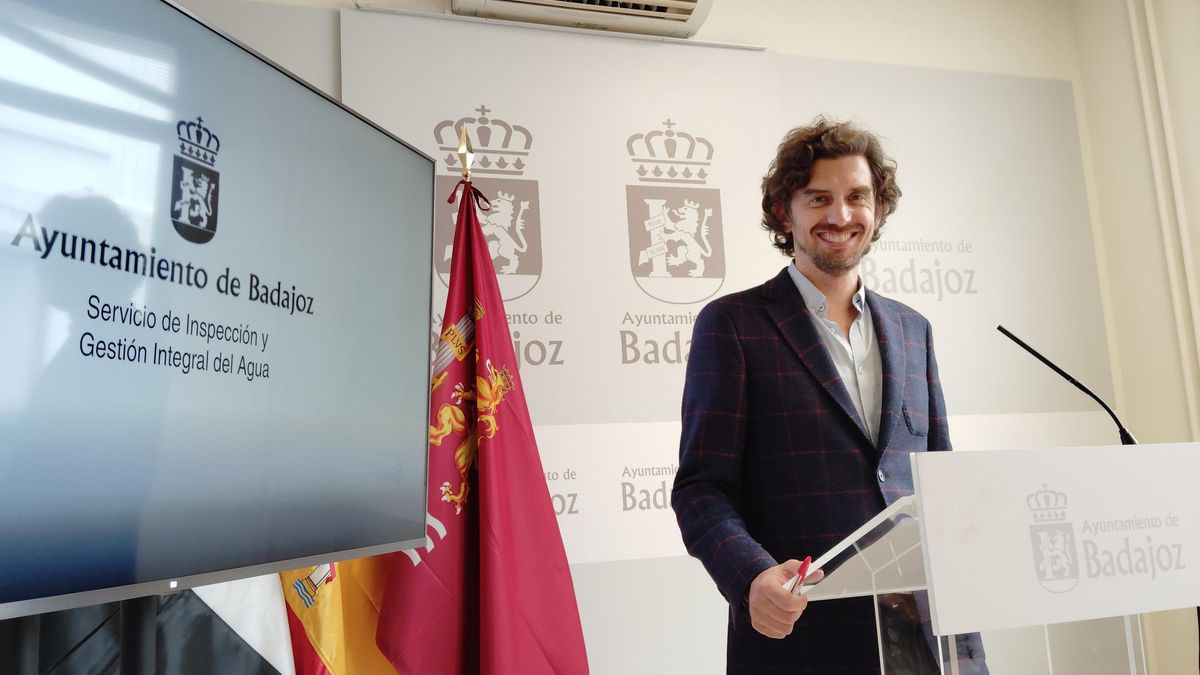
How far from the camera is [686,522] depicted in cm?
159

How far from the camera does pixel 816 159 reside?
1900mm

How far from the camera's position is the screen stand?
3.72 ft

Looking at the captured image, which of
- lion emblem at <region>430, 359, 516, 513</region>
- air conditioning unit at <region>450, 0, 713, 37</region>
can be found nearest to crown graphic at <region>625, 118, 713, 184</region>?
air conditioning unit at <region>450, 0, 713, 37</region>

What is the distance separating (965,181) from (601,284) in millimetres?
1533

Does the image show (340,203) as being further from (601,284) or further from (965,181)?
(965,181)

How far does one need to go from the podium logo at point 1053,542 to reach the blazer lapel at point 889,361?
62 cm

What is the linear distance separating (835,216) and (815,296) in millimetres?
170

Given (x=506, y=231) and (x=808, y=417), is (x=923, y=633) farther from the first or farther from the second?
(x=506, y=231)

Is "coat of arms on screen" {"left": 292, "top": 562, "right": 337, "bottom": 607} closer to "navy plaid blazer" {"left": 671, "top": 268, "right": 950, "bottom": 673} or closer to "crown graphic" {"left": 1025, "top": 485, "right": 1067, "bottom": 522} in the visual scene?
"navy plaid blazer" {"left": 671, "top": 268, "right": 950, "bottom": 673}

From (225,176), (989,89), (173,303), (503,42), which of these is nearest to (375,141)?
(225,176)

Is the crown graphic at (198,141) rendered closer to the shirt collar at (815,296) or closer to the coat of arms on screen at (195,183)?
the coat of arms on screen at (195,183)

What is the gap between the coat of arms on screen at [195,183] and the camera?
45.1 inches

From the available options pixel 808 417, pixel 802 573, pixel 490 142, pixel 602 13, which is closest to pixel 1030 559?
pixel 802 573

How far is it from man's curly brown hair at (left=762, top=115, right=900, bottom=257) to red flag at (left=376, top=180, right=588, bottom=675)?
2.15 feet
